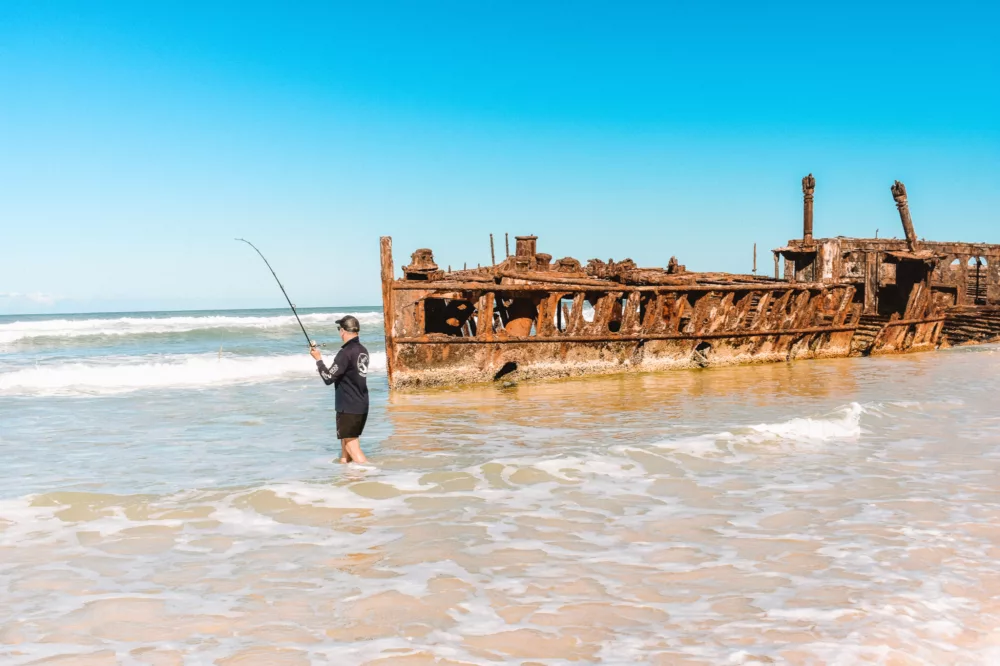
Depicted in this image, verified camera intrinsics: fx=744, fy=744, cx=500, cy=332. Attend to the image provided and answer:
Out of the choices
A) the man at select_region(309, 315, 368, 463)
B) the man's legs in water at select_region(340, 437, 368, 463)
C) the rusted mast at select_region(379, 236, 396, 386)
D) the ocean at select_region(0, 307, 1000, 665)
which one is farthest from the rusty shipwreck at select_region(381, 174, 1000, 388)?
the man at select_region(309, 315, 368, 463)

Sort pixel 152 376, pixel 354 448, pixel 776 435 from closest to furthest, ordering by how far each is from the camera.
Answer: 1. pixel 354 448
2. pixel 776 435
3. pixel 152 376

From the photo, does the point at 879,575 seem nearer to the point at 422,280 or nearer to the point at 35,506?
the point at 35,506

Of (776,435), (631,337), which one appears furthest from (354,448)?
(631,337)

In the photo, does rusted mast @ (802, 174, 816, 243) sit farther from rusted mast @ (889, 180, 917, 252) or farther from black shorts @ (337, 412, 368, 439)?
black shorts @ (337, 412, 368, 439)

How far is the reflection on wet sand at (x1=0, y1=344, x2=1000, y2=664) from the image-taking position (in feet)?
11.7

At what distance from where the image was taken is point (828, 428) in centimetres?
889

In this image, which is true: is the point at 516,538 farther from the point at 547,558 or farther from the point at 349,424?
the point at 349,424

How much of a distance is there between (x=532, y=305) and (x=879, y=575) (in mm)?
10319

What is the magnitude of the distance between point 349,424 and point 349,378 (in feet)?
1.65

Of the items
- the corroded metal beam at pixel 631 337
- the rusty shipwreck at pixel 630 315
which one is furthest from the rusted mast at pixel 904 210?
the corroded metal beam at pixel 631 337

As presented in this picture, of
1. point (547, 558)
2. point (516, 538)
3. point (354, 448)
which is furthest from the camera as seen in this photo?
point (354, 448)

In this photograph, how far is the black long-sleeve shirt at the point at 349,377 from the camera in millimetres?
6680

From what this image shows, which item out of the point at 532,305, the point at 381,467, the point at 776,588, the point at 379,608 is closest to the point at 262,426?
the point at 381,467

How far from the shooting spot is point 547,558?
15.5 ft
